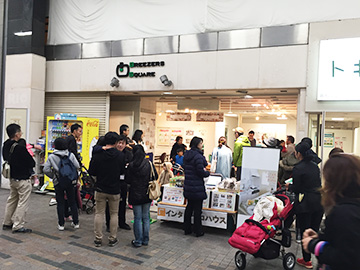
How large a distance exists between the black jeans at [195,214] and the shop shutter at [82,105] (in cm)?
476

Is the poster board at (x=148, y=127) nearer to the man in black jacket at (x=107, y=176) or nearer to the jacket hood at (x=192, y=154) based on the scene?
the jacket hood at (x=192, y=154)

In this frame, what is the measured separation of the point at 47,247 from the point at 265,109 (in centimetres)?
979

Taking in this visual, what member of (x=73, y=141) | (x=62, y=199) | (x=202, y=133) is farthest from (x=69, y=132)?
(x=202, y=133)

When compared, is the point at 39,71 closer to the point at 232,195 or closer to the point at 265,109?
the point at 232,195

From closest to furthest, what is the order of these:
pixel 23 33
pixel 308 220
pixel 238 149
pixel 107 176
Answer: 1. pixel 308 220
2. pixel 107 176
3. pixel 238 149
4. pixel 23 33

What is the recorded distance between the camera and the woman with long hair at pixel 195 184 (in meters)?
5.58

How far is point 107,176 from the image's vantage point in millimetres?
4840

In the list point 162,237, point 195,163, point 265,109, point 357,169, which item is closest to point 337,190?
point 357,169

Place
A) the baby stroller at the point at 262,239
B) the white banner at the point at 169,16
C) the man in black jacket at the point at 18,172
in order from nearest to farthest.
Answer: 1. the baby stroller at the point at 262,239
2. the man in black jacket at the point at 18,172
3. the white banner at the point at 169,16

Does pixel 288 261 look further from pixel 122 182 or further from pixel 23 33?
pixel 23 33

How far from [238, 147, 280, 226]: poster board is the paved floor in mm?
803

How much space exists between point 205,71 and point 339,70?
10.3ft

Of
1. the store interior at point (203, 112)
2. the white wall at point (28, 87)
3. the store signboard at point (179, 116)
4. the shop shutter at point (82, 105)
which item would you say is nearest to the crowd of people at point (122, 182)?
the store interior at point (203, 112)

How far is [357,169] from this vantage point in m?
1.95
